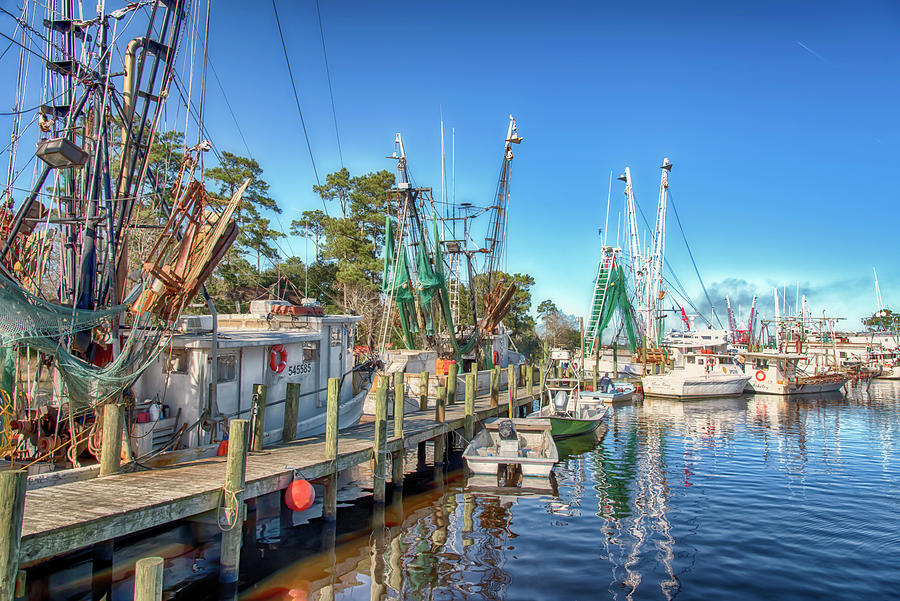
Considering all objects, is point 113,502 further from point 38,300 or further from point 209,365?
point 209,365

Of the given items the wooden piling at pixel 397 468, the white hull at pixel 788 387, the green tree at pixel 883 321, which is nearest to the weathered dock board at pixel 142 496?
the wooden piling at pixel 397 468

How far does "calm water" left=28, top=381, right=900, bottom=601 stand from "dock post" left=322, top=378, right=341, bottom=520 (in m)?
0.54

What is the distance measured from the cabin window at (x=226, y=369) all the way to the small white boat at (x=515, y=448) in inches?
295

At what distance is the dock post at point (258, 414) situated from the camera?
1380 cm

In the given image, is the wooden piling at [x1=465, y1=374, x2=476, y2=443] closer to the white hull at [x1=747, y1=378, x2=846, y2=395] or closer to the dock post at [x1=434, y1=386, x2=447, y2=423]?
the dock post at [x1=434, y1=386, x2=447, y2=423]

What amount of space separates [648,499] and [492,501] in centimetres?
454

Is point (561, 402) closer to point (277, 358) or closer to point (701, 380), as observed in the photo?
point (277, 358)

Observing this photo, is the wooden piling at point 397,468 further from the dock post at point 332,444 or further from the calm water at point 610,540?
the dock post at point 332,444

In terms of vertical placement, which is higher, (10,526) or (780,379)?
(10,526)

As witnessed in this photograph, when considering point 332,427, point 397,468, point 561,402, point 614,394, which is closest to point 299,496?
point 332,427

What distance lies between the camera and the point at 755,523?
14.4m

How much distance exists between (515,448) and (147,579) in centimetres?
1329

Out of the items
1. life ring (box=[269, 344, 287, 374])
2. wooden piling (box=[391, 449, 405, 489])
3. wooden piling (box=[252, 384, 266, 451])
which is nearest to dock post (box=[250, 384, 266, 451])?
wooden piling (box=[252, 384, 266, 451])

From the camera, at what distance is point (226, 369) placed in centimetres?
1416
